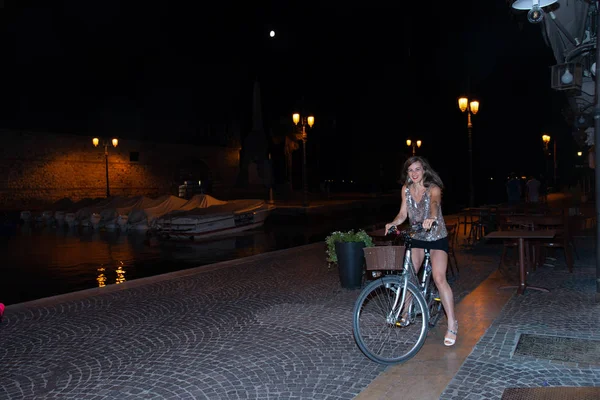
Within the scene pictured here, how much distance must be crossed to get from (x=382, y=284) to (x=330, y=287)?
12.3 ft

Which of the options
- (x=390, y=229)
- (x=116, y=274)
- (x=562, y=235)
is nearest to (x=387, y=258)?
(x=390, y=229)

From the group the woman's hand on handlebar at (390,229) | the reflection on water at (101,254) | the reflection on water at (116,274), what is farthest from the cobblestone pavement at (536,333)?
the reflection on water at (101,254)

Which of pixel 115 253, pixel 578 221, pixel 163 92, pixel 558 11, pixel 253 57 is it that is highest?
pixel 253 57

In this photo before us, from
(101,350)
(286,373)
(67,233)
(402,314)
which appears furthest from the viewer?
(67,233)

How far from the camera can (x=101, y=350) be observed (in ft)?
18.4

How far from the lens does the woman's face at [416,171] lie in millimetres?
5180

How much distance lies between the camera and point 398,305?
498 centimetres

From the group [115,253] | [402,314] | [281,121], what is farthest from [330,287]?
[281,121]

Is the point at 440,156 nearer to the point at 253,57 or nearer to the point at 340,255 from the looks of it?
the point at 253,57

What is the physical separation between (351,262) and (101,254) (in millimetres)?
9537

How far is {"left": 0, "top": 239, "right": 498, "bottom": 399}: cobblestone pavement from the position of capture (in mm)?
4488

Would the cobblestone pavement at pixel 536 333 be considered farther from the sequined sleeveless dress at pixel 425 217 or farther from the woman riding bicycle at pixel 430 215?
the sequined sleeveless dress at pixel 425 217

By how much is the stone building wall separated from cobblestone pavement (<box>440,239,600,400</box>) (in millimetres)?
33169

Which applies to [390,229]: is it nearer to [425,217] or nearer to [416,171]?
[425,217]
